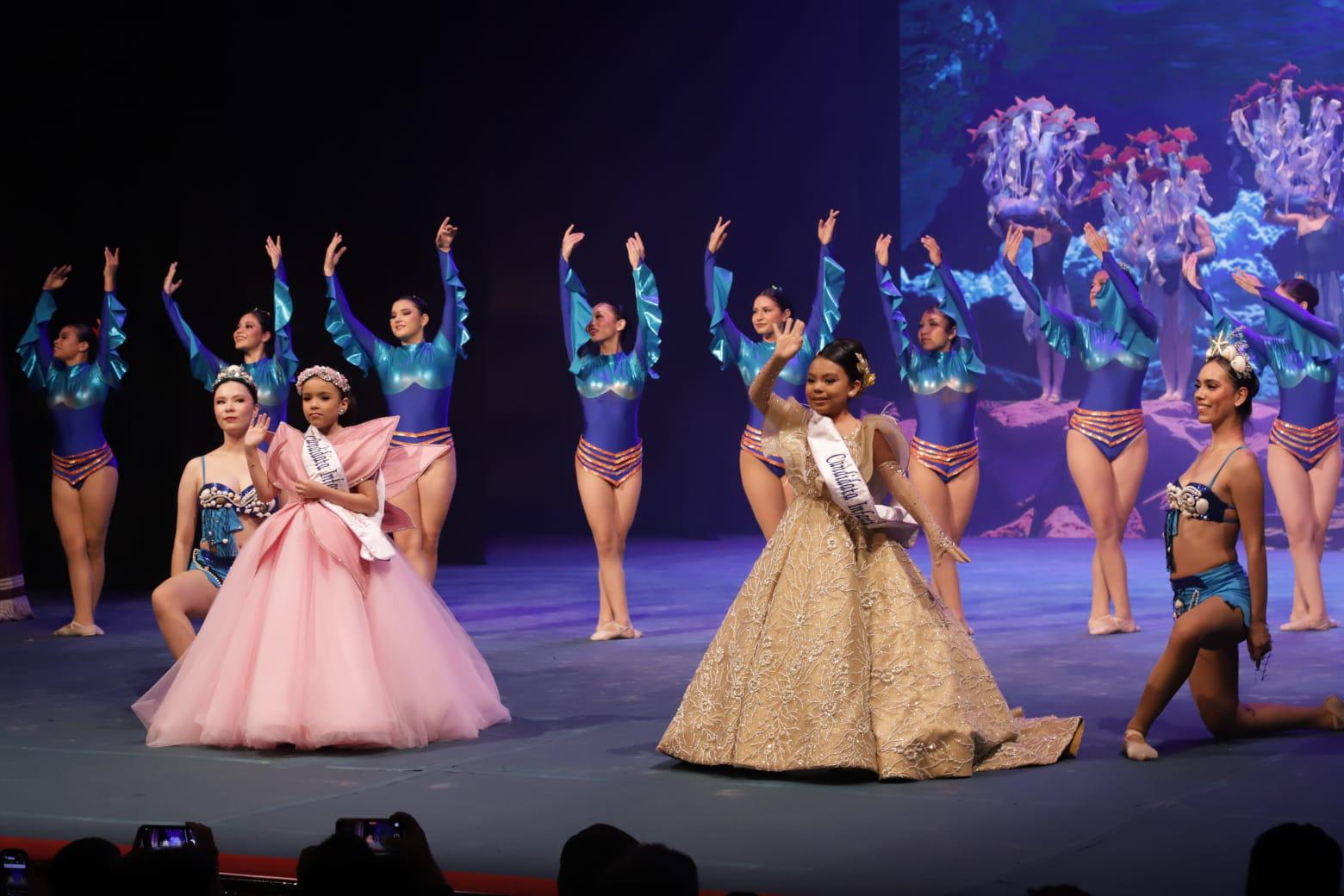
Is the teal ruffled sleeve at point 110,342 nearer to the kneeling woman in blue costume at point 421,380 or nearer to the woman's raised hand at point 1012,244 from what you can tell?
the kneeling woman in blue costume at point 421,380

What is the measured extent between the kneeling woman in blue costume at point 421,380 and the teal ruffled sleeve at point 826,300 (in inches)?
69.3

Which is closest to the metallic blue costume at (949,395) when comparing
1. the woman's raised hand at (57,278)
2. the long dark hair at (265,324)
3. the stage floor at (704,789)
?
the stage floor at (704,789)

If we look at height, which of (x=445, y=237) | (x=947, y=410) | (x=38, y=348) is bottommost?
(x=947, y=410)

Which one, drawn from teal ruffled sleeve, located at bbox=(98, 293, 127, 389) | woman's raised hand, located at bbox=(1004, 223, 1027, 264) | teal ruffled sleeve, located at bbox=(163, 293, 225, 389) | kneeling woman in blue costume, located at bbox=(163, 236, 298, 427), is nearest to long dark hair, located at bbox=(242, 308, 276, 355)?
kneeling woman in blue costume, located at bbox=(163, 236, 298, 427)

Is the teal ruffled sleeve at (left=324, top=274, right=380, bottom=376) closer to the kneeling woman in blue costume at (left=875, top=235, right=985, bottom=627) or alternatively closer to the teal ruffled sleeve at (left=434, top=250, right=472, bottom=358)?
the teal ruffled sleeve at (left=434, top=250, right=472, bottom=358)

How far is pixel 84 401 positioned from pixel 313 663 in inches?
157

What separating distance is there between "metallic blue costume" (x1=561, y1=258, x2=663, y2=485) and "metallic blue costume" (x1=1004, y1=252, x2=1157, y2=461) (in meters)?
2.09

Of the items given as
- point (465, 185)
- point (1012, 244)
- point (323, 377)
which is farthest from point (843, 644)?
point (465, 185)

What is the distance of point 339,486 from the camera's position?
221 inches

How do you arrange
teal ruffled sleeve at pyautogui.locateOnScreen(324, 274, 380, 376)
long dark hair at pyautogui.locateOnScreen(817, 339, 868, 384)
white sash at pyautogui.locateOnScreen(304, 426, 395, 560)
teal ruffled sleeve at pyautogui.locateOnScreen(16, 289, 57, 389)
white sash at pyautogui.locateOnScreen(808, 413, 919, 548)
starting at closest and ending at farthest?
white sash at pyautogui.locateOnScreen(808, 413, 919, 548)
long dark hair at pyautogui.locateOnScreen(817, 339, 868, 384)
white sash at pyautogui.locateOnScreen(304, 426, 395, 560)
teal ruffled sleeve at pyautogui.locateOnScreen(324, 274, 380, 376)
teal ruffled sleeve at pyautogui.locateOnScreen(16, 289, 57, 389)

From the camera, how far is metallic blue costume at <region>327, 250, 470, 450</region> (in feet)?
27.6

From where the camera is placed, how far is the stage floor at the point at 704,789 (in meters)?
3.83

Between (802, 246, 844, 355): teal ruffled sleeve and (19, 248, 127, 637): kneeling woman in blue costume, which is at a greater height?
(802, 246, 844, 355): teal ruffled sleeve

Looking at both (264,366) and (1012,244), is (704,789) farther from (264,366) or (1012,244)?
(264,366)
